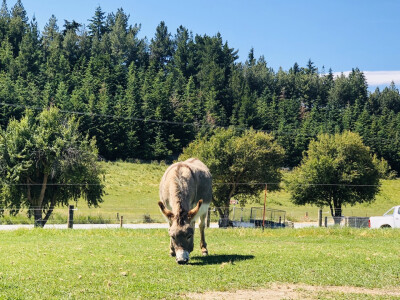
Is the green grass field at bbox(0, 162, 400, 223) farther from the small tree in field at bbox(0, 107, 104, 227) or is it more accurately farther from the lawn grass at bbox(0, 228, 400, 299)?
the lawn grass at bbox(0, 228, 400, 299)

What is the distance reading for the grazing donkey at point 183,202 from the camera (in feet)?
33.2

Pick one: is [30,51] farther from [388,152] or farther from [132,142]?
[388,152]

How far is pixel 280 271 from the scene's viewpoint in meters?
9.94

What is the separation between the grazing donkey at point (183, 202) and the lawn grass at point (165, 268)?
18.8 inches

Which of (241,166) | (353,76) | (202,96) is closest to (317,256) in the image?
(241,166)

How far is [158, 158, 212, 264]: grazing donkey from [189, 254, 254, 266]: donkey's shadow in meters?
0.45

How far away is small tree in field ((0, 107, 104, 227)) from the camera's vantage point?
35.3 m

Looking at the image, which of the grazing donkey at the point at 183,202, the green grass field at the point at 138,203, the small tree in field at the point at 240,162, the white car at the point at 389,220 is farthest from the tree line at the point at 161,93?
the grazing donkey at the point at 183,202

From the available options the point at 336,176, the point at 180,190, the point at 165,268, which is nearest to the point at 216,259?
the point at 165,268

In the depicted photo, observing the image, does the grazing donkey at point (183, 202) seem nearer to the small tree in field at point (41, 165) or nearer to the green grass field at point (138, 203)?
the small tree in field at point (41, 165)

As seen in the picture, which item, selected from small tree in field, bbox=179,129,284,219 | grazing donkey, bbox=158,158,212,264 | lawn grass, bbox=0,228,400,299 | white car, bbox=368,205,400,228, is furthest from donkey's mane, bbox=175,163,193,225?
small tree in field, bbox=179,129,284,219

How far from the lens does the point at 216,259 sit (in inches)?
453

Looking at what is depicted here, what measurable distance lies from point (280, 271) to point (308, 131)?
116686 mm

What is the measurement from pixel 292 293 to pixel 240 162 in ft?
123
